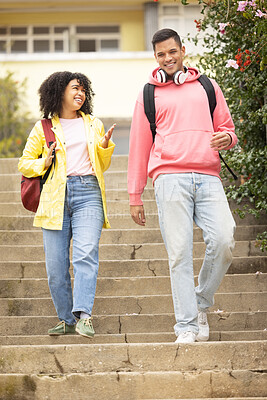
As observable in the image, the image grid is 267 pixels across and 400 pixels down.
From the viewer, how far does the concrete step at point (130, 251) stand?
22.0ft

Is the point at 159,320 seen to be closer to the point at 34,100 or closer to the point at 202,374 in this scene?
the point at 202,374

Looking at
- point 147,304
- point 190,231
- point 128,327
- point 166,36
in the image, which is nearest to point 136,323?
point 128,327

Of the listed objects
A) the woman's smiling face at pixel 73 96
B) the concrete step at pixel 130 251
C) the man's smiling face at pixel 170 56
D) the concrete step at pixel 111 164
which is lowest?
the concrete step at pixel 130 251

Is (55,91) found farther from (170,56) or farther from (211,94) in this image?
(211,94)

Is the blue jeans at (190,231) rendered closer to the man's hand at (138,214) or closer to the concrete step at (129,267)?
the man's hand at (138,214)

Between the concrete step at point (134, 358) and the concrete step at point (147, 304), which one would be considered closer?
the concrete step at point (134, 358)

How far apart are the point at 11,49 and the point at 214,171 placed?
14115mm

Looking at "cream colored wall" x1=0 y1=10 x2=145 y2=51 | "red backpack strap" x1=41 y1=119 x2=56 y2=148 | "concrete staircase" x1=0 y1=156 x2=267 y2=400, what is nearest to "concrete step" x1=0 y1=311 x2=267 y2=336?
"concrete staircase" x1=0 y1=156 x2=267 y2=400

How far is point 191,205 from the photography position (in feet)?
15.5

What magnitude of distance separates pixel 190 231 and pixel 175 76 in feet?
3.14

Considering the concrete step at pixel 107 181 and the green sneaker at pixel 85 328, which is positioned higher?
the concrete step at pixel 107 181

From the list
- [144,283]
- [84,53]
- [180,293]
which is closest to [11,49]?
[84,53]

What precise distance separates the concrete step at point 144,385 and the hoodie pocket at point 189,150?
4.05ft

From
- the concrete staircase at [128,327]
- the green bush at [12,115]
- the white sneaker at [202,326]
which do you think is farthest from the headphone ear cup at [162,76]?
the green bush at [12,115]
